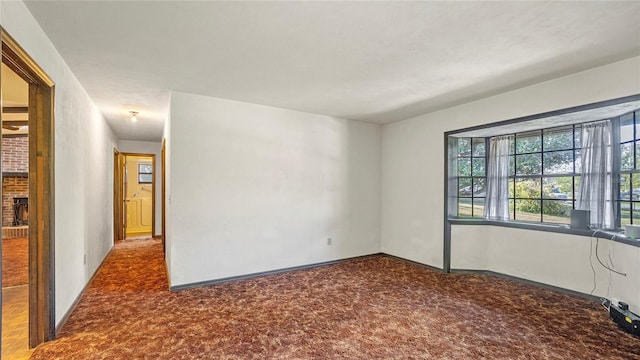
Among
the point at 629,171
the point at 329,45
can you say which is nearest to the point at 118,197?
the point at 329,45

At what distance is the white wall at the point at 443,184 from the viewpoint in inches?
125

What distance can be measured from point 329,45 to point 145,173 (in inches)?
288

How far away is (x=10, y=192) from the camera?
4535mm

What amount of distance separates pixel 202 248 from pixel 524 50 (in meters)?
4.12

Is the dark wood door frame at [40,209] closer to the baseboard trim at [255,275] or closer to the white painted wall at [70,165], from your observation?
the white painted wall at [70,165]

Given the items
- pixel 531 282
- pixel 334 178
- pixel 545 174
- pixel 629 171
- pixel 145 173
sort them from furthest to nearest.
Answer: pixel 145 173 < pixel 334 178 < pixel 545 174 < pixel 531 282 < pixel 629 171

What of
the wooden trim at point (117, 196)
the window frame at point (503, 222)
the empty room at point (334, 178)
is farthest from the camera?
the wooden trim at point (117, 196)

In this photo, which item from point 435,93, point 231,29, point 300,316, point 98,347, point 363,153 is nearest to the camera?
point 231,29

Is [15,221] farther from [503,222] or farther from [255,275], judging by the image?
A: [503,222]

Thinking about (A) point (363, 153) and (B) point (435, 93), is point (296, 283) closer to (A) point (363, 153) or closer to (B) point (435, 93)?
(A) point (363, 153)

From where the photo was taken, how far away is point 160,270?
179 inches

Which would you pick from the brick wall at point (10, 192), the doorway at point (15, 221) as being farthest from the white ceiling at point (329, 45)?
the brick wall at point (10, 192)

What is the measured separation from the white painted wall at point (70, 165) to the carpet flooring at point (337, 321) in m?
0.41

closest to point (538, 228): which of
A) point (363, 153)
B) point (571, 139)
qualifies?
point (571, 139)
